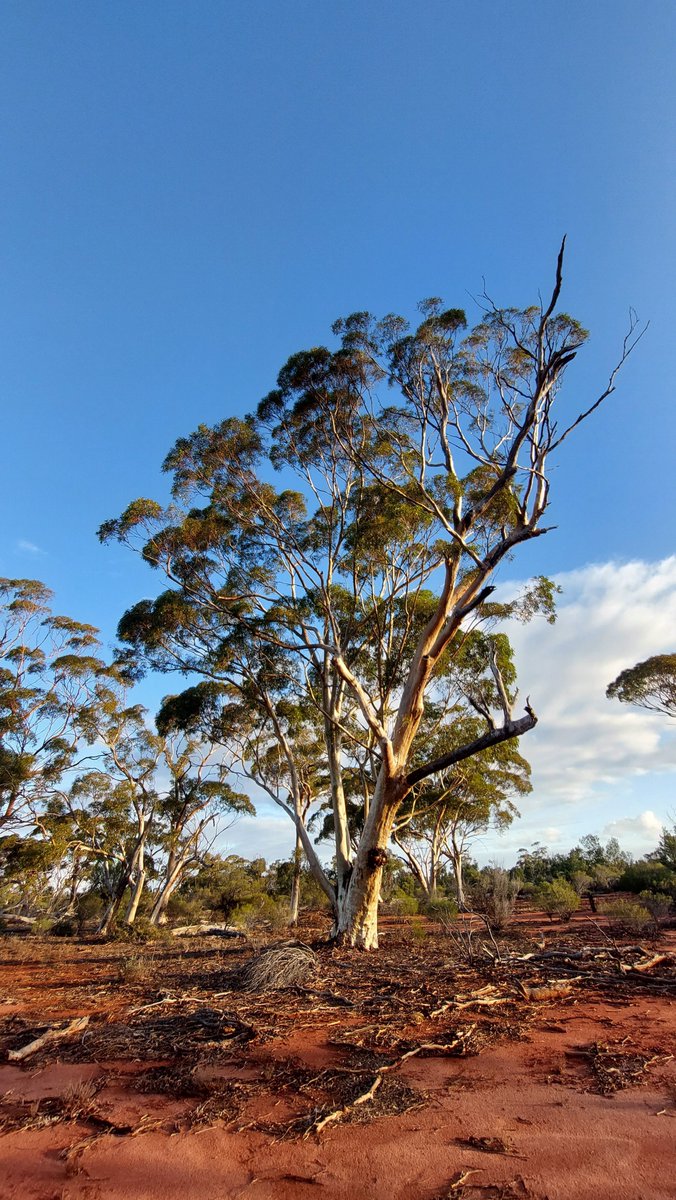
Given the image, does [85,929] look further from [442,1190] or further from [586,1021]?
[442,1190]

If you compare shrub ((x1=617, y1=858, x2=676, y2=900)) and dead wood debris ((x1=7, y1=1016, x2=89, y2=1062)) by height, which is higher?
shrub ((x1=617, y1=858, x2=676, y2=900))

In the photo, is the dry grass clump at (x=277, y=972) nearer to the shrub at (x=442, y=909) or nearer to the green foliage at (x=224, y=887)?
the shrub at (x=442, y=909)

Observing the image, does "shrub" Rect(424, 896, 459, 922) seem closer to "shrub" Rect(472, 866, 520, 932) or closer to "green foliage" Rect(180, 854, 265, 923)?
"shrub" Rect(472, 866, 520, 932)

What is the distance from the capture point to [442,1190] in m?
2.74

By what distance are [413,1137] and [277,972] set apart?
442 cm

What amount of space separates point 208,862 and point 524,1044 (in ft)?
79.8

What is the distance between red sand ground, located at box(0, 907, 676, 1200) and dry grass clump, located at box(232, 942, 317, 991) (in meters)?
2.01

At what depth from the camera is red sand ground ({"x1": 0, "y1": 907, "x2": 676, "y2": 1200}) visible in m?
2.83

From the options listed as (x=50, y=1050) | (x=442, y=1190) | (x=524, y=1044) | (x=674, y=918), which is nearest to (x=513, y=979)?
(x=524, y=1044)

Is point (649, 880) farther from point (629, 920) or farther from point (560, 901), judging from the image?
point (629, 920)

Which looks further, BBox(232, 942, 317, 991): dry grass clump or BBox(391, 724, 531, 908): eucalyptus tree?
BBox(391, 724, 531, 908): eucalyptus tree

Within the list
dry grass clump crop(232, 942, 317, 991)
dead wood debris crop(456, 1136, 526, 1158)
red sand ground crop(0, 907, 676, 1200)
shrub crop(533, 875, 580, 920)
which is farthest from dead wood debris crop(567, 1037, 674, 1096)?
shrub crop(533, 875, 580, 920)

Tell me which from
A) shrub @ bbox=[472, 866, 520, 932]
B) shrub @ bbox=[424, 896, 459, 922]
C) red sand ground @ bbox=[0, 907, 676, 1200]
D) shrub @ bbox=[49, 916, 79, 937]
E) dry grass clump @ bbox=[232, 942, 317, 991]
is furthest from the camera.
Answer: shrub @ bbox=[49, 916, 79, 937]

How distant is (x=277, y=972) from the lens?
23.6 ft
